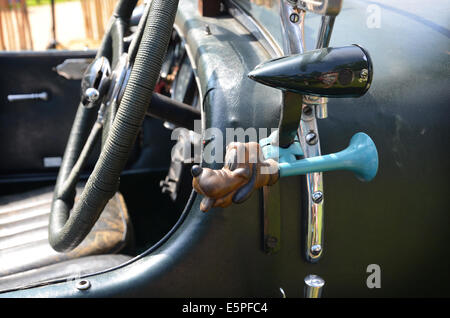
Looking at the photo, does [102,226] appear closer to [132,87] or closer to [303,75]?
[132,87]

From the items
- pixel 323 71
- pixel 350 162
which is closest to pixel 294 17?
pixel 323 71

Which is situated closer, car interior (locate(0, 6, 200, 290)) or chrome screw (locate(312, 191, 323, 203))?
chrome screw (locate(312, 191, 323, 203))

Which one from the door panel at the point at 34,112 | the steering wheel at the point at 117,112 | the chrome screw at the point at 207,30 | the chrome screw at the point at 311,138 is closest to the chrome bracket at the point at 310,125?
the chrome screw at the point at 311,138

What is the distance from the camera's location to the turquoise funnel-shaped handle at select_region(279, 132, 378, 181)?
0.85m

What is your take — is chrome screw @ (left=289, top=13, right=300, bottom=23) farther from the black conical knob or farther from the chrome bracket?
the black conical knob

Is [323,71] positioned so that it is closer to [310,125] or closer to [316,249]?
[310,125]

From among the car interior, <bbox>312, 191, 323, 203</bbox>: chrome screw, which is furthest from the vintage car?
the car interior

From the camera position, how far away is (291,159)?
890mm

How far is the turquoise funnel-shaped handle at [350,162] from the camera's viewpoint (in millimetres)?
853

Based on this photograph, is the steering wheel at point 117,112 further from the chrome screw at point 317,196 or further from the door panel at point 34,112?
the door panel at point 34,112

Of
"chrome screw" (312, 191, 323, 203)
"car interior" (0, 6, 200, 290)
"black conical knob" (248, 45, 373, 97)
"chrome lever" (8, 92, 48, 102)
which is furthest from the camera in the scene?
"chrome lever" (8, 92, 48, 102)
